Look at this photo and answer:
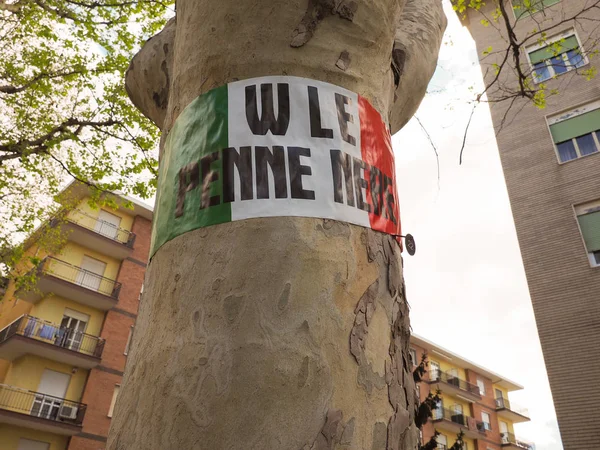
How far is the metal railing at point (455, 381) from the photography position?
95.0ft

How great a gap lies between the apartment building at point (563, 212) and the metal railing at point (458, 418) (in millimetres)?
18472

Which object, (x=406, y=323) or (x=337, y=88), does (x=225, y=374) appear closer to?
(x=406, y=323)

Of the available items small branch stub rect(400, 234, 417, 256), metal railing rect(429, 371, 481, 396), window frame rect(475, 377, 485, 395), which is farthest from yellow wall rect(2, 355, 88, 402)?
window frame rect(475, 377, 485, 395)

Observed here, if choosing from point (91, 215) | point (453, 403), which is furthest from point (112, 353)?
point (453, 403)

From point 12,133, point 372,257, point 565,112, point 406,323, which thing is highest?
point 565,112

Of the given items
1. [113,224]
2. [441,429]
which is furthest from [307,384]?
[441,429]

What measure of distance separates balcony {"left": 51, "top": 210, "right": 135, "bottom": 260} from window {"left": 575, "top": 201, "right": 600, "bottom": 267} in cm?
1597

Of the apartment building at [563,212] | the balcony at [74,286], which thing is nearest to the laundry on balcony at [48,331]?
the balcony at [74,286]

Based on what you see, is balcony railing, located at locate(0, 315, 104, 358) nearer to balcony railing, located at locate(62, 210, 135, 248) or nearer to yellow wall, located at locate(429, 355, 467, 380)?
balcony railing, located at locate(62, 210, 135, 248)

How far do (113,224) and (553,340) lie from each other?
16.9 m

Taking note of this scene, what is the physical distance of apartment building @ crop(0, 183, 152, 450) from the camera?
1501 centimetres

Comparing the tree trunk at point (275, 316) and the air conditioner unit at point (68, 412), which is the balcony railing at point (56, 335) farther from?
the tree trunk at point (275, 316)

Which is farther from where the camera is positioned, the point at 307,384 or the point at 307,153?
the point at 307,153

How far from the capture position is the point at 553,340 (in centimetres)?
1049
